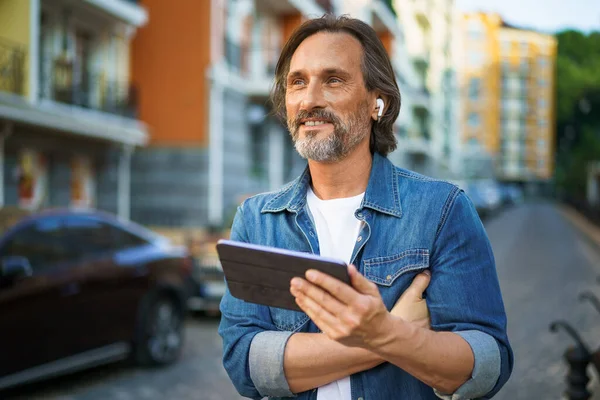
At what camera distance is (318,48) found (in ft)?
6.61

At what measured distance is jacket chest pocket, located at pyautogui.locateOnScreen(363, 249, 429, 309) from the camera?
190 centimetres

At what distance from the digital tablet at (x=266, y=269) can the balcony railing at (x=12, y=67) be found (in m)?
14.4

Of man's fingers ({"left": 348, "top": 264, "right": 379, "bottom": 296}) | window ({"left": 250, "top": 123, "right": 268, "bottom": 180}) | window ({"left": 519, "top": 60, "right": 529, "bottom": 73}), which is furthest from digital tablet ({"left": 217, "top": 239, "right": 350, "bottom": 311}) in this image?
window ({"left": 519, "top": 60, "right": 529, "bottom": 73})

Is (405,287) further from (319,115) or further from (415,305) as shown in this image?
(319,115)

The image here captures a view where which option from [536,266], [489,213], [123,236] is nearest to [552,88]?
[489,213]

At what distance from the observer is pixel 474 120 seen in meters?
89.9

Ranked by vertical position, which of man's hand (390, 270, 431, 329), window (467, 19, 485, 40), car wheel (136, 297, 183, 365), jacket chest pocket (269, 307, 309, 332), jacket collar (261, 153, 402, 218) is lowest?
car wheel (136, 297, 183, 365)

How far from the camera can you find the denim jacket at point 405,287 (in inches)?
72.8

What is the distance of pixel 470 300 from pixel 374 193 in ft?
1.37

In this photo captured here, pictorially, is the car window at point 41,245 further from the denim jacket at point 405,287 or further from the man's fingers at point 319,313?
the man's fingers at point 319,313

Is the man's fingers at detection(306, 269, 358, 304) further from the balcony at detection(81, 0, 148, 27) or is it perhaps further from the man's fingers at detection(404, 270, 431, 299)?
the balcony at detection(81, 0, 148, 27)

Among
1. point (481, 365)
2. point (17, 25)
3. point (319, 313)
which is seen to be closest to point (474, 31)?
point (17, 25)

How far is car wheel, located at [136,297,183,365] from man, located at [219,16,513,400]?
5165 millimetres

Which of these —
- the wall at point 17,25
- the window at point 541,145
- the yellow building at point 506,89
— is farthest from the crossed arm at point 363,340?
the window at point 541,145
